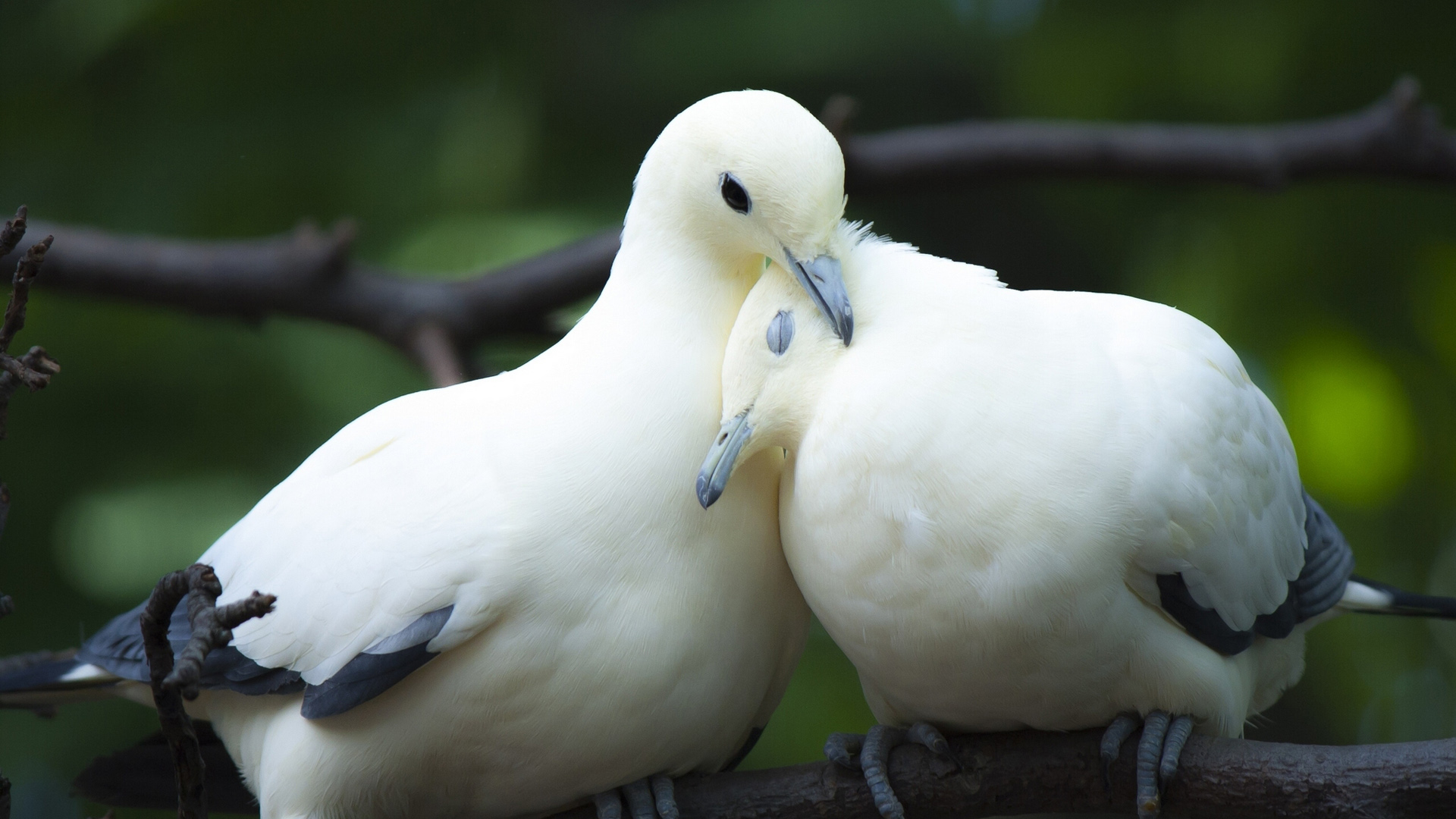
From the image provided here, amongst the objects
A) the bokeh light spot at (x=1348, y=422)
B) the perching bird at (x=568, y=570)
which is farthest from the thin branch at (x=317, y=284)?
the bokeh light spot at (x=1348, y=422)

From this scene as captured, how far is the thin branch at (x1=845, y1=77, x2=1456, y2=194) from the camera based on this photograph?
237 cm

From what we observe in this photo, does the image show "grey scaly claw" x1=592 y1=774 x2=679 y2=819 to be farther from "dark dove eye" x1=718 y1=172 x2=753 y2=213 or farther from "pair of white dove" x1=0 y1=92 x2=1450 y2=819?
"dark dove eye" x1=718 y1=172 x2=753 y2=213

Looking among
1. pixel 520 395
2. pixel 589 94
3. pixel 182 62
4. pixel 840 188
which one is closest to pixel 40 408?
pixel 182 62

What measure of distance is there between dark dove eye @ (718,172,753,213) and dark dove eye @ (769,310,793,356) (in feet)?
0.35

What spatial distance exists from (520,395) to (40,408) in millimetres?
2413

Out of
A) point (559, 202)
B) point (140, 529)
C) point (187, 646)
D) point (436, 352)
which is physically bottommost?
point (187, 646)

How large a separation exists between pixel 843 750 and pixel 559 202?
2295 mm

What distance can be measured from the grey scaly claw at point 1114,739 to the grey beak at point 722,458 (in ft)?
1.44

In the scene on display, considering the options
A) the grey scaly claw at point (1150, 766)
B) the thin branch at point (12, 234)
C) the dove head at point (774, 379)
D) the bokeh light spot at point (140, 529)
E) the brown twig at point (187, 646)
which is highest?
the bokeh light spot at point (140, 529)

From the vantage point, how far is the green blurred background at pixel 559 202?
300 centimetres

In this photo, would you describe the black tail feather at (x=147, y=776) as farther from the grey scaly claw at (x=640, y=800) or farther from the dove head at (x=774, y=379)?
the dove head at (x=774, y=379)

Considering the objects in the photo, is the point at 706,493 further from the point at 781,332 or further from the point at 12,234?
the point at 12,234

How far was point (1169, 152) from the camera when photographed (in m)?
2.41

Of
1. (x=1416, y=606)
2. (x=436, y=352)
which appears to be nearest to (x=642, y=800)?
(x=1416, y=606)
